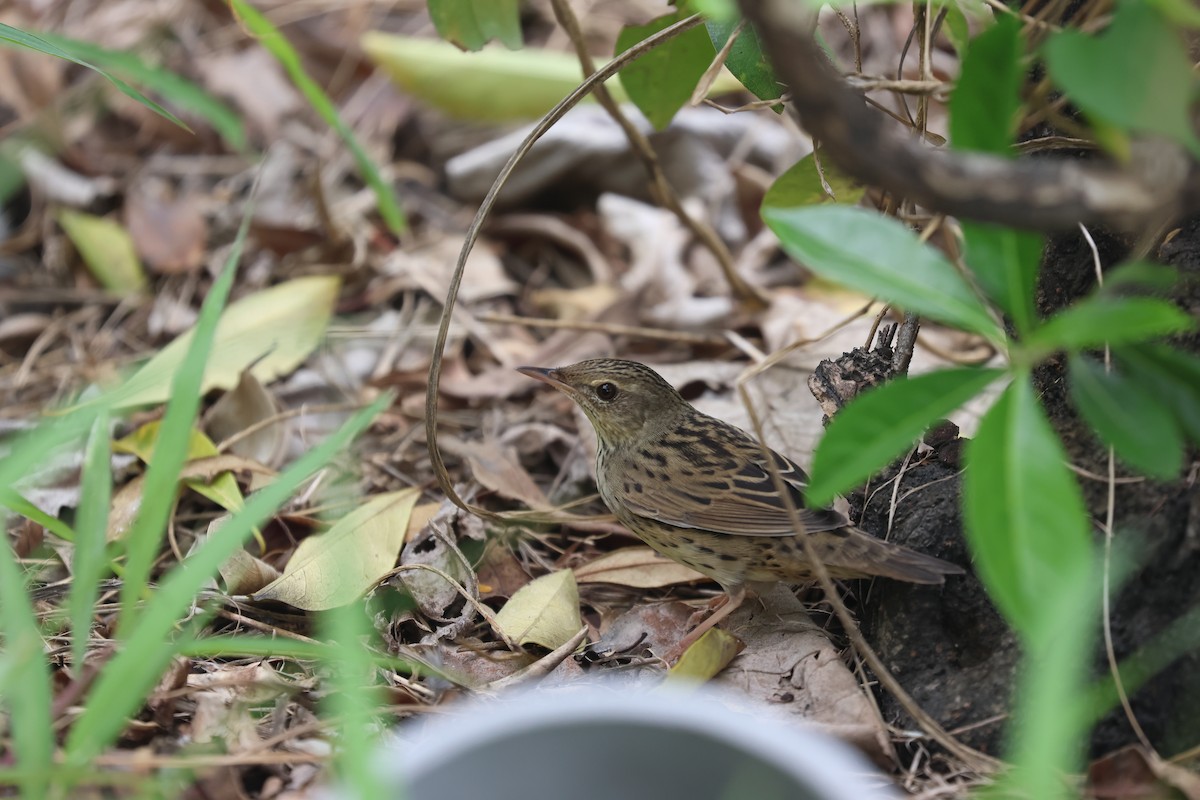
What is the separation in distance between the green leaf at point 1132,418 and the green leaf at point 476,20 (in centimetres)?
271

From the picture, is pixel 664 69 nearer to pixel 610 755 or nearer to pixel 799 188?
pixel 799 188

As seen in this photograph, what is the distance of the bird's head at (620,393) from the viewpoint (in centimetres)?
470

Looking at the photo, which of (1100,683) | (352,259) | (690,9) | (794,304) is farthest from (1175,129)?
(352,259)

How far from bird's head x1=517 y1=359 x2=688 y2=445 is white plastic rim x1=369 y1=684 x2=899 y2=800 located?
2561mm

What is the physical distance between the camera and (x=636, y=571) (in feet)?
14.4

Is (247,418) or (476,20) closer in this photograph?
(476,20)

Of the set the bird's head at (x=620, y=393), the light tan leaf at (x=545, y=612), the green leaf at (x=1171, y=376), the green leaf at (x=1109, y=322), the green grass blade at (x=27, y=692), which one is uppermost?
the green leaf at (x=1109, y=322)

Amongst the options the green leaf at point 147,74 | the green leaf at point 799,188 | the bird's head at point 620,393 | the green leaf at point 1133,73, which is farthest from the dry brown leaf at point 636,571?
the green leaf at point 147,74

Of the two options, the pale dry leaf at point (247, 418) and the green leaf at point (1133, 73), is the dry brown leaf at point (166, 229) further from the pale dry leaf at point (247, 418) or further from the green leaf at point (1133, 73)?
the green leaf at point (1133, 73)

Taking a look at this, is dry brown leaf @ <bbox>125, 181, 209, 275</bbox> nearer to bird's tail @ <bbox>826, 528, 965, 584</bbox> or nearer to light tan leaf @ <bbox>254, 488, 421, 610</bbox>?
light tan leaf @ <bbox>254, 488, 421, 610</bbox>

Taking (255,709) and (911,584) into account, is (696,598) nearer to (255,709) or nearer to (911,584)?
(911,584)

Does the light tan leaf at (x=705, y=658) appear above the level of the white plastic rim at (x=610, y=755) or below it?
below

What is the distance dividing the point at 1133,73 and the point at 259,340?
14.0 ft

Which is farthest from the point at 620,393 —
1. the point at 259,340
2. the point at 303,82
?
the point at 303,82
